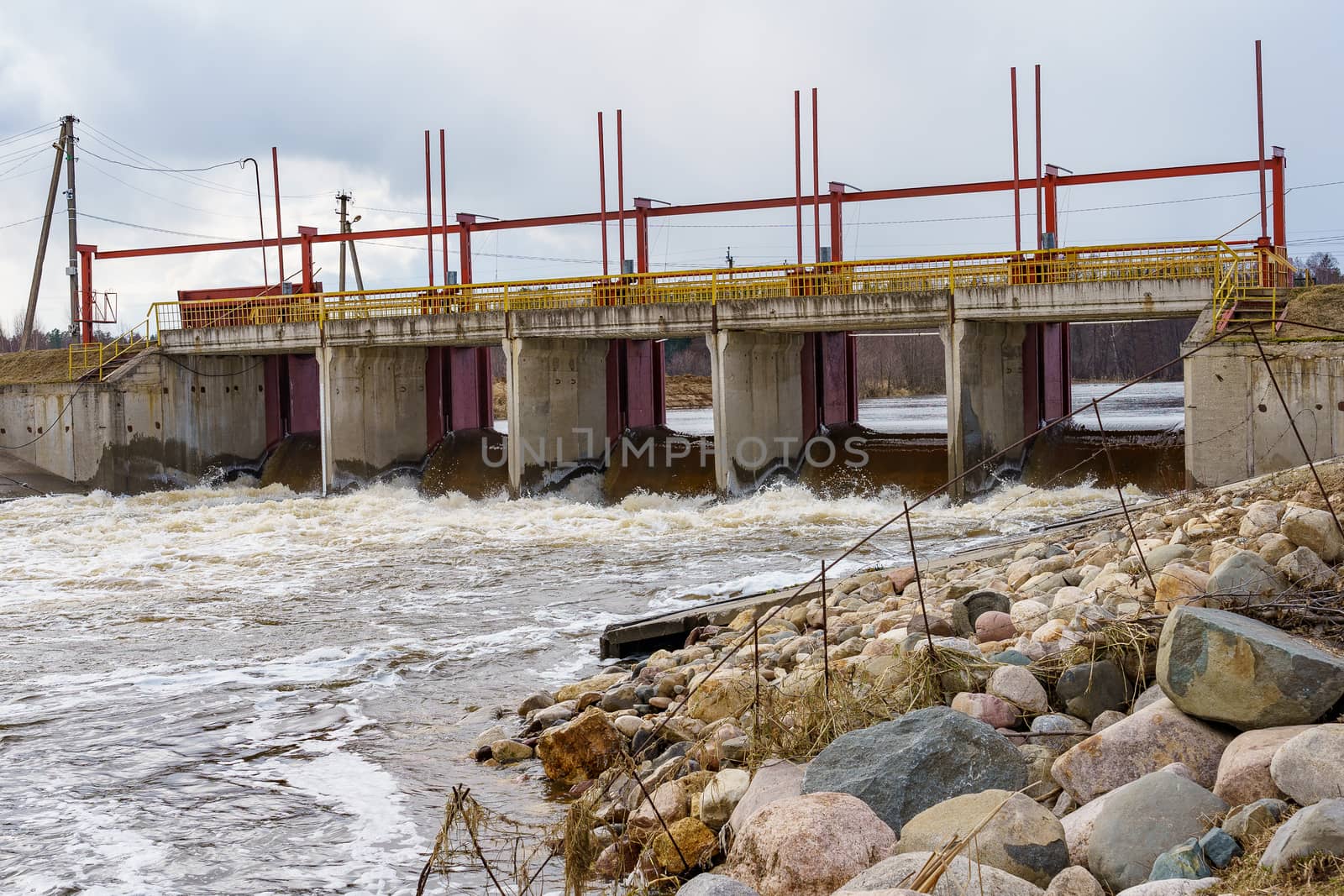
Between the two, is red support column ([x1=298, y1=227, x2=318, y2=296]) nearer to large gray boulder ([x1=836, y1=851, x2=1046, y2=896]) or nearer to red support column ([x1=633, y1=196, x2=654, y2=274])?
red support column ([x1=633, y1=196, x2=654, y2=274])

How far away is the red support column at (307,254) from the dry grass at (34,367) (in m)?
6.64

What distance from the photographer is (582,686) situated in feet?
31.4

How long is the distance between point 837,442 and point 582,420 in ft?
20.1

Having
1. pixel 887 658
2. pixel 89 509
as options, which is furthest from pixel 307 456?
pixel 887 658

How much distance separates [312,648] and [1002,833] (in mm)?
9745

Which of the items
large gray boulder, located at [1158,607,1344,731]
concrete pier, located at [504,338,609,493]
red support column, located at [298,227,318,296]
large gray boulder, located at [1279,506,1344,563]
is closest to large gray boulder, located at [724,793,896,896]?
large gray boulder, located at [1158,607,1344,731]

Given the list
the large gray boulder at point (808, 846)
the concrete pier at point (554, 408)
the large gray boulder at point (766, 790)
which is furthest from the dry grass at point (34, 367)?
the large gray boulder at point (808, 846)

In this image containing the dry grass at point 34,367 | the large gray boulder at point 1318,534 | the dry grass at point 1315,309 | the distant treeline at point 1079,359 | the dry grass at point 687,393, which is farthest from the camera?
the distant treeline at point 1079,359

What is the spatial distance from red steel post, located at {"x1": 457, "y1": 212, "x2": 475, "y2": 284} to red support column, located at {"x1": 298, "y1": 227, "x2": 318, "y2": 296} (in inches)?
194

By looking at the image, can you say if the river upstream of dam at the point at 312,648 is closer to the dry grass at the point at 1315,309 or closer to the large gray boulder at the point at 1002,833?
the large gray boulder at the point at 1002,833

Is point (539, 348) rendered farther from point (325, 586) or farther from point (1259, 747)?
point (1259, 747)

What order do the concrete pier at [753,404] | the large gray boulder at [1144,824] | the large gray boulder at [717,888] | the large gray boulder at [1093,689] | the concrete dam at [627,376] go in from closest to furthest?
the large gray boulder at [1144,824]
the large gray boulder at [717,888]
the large gray boulder at [1093,689]
the concrete dam at [627,376]
the concrete pier at [753,404]

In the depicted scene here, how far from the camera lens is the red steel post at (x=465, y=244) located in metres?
32.8

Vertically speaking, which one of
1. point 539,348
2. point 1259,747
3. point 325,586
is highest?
point 539,348
